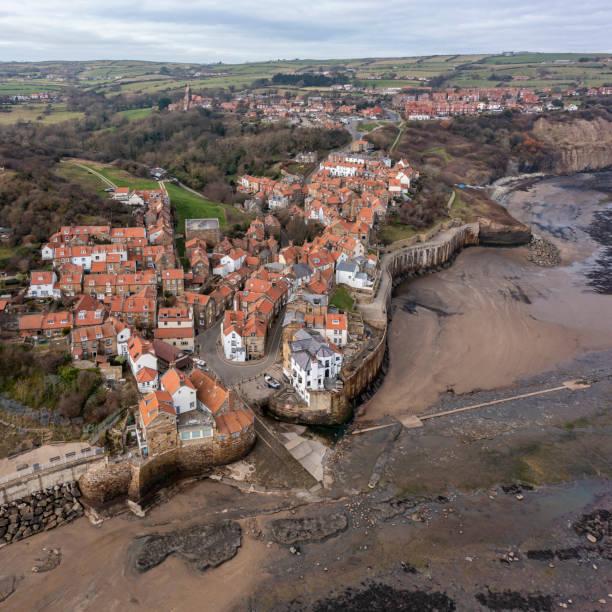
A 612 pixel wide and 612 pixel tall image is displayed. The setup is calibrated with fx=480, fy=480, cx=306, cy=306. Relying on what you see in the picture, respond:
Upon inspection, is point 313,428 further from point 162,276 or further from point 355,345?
point 162,276

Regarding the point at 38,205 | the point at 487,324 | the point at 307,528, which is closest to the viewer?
the point at 307,528

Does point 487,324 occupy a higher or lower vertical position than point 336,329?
lower

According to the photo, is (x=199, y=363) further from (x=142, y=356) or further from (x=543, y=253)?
(x=543, y=253)

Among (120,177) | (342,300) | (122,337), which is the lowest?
(342,300)

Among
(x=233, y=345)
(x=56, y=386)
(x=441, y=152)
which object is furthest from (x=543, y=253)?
(x=56, y=386)

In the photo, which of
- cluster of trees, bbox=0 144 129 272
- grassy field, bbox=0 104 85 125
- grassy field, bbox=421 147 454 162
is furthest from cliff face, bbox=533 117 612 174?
grassy field, bbox=0 104 85 125

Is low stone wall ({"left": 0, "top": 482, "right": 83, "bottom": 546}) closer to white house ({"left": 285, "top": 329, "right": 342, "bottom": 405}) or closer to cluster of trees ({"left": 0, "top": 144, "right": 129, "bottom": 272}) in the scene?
white house ({"left": 285, "top": 329, "right": 342, "bottom": 405})

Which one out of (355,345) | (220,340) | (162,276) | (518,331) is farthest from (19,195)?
(518,331)
